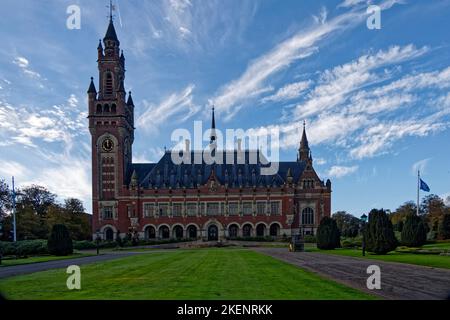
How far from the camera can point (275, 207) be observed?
7938 cm

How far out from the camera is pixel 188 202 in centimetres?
7950

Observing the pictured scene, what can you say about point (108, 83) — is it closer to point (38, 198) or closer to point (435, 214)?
point (38, 198)

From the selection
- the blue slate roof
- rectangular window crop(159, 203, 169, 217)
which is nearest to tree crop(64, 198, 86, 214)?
the blue slate roof

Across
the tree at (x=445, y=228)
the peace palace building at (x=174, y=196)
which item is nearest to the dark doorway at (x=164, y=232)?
the peace palace building at (x=174, y=196)

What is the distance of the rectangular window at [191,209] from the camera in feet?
260

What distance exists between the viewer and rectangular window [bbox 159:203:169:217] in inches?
3106

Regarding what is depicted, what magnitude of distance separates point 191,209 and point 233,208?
8.20m

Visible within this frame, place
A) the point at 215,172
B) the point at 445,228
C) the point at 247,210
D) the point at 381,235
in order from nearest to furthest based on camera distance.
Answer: the point at 381,235 < the point at 445,228 < the point at 247,210 < the point at 215,172

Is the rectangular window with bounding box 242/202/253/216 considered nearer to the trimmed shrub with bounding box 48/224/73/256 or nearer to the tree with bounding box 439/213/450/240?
the tree with bounding box 439/213/450/240

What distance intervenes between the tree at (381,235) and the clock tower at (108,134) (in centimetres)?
5448

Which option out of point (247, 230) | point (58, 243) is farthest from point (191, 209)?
point (58, 243)

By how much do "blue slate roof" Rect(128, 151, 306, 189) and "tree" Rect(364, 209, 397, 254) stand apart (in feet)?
152
